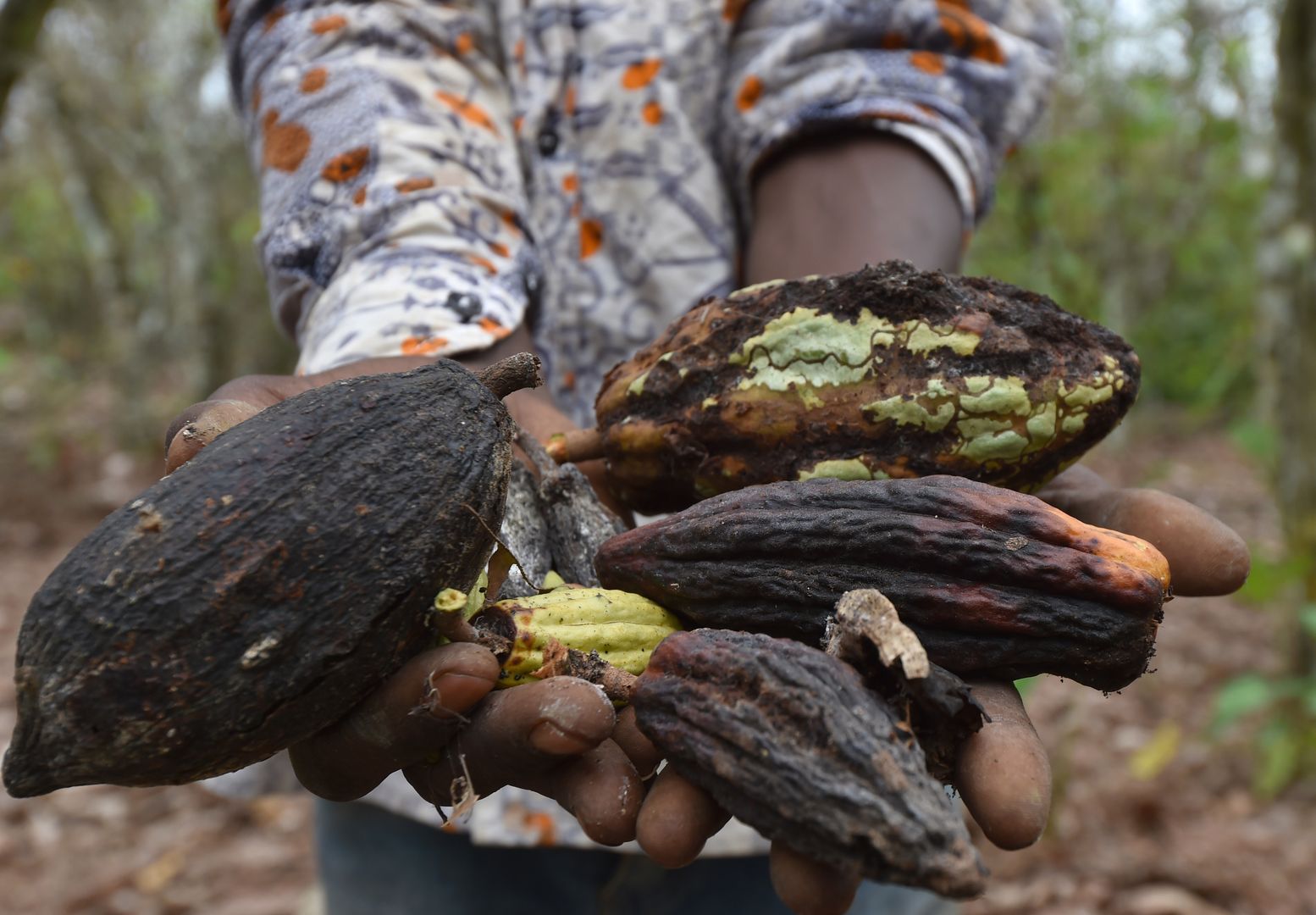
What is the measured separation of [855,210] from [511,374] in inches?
33.0

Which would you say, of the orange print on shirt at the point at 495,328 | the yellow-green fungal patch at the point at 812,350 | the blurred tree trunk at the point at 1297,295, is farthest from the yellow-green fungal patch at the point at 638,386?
the blurred tree trunk at the point at 1297,295

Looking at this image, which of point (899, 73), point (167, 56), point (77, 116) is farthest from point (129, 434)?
point (899, 73)

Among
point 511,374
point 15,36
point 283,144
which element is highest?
point 15,36

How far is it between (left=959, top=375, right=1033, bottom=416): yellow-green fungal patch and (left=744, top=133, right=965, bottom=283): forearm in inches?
18.5

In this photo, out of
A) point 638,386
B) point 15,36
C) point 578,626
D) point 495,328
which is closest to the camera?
point 578,626

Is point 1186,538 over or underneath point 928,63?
underneath

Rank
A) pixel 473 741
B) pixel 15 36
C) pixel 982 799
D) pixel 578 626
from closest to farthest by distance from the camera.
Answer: pixel 982 799
pixel 473 741
pixel 578 626
pixel 15 36

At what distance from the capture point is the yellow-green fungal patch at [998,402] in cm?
147

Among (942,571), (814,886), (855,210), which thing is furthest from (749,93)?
(814,886)

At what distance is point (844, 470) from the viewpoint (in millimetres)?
1507

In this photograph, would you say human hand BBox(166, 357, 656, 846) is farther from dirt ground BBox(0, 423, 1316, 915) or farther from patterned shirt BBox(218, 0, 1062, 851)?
dirt ground BBox(0, 423, 1316, 915)

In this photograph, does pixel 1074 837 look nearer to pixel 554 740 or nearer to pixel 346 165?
pixel 554 740

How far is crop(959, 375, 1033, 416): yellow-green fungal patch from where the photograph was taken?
1470mm

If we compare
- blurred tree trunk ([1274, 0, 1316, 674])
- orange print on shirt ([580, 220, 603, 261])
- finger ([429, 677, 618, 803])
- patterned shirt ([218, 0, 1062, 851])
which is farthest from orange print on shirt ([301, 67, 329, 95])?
blurred tree trunk ([1274, 0, 1316, 674])
